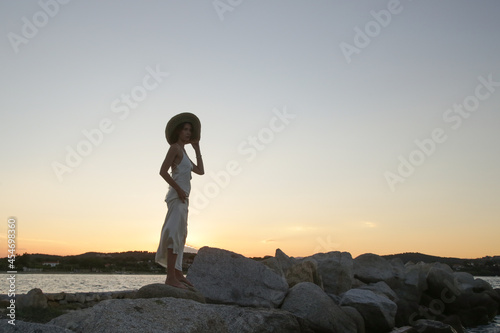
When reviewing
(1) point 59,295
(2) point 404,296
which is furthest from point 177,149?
(2) point 404,296

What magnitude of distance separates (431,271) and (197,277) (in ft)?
34.2

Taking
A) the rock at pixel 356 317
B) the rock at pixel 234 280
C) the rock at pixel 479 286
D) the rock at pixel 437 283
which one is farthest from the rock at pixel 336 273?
the rock at pixel 479 286

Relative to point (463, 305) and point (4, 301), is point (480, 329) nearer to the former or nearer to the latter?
point (463, 305)

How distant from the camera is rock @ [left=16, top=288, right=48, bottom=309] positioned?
925 centimetres

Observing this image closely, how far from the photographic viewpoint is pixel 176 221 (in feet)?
22.2

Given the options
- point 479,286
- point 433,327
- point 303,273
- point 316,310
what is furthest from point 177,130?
point 479,286

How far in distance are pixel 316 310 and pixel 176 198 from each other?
2904mm

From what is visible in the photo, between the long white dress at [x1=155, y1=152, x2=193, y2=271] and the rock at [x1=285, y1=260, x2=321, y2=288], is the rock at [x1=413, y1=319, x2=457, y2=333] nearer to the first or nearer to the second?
the rock at [x1=285, y1=260, x2=321, y2=288]

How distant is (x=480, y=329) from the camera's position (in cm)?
1373

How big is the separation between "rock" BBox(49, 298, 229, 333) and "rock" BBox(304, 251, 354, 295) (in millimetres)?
7547

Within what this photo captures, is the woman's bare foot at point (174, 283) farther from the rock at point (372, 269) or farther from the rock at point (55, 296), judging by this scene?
the rock at point (372, 269)

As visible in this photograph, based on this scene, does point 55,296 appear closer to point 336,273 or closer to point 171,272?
point 171,272

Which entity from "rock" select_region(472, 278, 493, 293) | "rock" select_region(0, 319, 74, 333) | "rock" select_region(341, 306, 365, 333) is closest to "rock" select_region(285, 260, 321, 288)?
"rock" select_region(341, 306, 365, 333)

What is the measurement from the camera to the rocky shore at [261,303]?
14.5 feet
